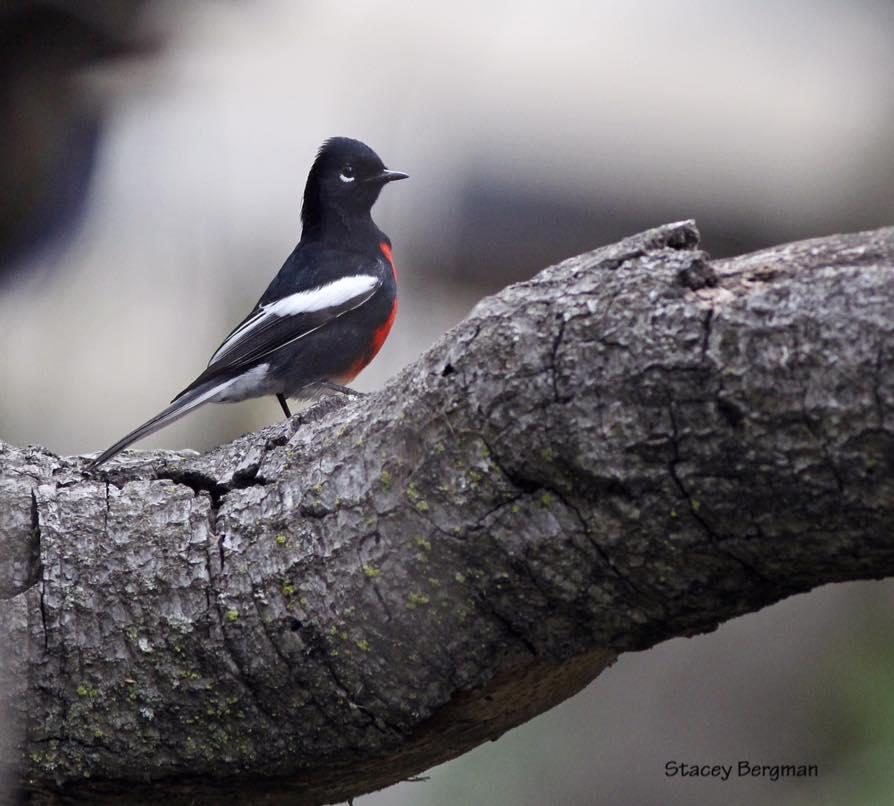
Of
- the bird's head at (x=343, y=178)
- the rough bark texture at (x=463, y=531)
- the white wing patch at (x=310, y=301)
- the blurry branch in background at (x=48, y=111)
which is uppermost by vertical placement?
the blurry branch in background at (x=48, y=111)

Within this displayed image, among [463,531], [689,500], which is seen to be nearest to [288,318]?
[463,531]

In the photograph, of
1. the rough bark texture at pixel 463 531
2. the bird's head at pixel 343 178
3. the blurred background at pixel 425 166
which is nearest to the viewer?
the rough bark texture at pixel 463 531

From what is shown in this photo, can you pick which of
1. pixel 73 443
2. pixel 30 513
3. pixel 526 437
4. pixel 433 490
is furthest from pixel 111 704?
pixel 73 443

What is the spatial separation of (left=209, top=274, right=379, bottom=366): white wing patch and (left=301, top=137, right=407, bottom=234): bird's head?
22.0 inches

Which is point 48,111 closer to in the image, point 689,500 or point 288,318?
point 288,318

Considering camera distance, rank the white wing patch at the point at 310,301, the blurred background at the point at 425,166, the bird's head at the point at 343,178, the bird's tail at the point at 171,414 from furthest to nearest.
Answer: the blurred background at the point at 425,166
the bird's head at the point at 343,178
the white wing patch at the point at 310,301
the bird's tail at the point at 171,414

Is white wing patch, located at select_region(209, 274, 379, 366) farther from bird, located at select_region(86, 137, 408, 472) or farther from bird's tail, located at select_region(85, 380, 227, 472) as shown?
bird's tail, located at select_region(85, 380, 227, 472)

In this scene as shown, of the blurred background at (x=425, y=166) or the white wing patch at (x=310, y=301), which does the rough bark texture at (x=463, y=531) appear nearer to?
the white wing patch at (x=310, y=301)

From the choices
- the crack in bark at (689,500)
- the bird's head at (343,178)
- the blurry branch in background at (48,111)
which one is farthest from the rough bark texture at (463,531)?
the blurry branch in background at (48,111)

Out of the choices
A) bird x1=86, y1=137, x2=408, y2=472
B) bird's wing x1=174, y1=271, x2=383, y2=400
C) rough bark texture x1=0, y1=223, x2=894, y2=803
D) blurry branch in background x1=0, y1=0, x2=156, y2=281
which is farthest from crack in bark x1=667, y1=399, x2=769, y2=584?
blurry branch in background x1=0, y1=0, x2=156, y2=281

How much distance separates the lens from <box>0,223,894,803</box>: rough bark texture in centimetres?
180

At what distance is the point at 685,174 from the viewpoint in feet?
23.9

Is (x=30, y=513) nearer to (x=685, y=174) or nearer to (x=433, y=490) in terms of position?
(x=433, y=490)

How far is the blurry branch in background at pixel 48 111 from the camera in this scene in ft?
21.0
